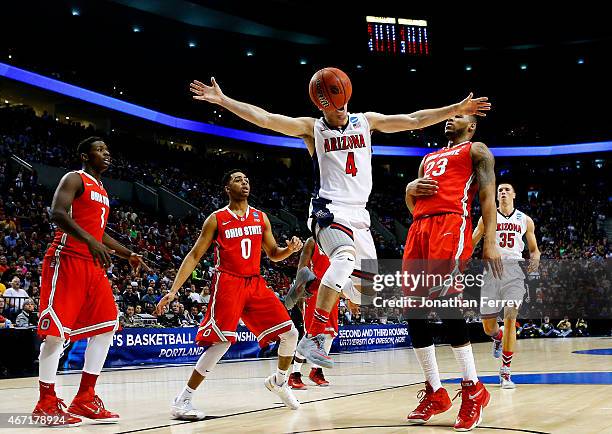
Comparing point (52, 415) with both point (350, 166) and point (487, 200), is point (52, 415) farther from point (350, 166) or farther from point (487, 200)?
point (487, 200)

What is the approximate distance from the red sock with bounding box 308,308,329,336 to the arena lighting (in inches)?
916

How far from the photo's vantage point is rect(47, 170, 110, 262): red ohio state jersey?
5902mm

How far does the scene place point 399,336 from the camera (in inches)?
779

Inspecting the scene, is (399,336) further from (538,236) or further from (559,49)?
(559,49)

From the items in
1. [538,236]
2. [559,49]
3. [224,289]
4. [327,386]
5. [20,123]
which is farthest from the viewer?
[559,49]

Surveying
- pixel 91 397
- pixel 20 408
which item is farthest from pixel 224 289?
pixel 20 408

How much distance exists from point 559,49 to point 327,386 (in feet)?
108

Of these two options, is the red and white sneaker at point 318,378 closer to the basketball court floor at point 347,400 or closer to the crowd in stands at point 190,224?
the basketball court floor at point 347,400

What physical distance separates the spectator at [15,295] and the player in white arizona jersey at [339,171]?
9.06 meters

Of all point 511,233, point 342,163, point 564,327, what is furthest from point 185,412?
point 564,327

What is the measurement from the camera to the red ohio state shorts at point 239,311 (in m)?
6.18

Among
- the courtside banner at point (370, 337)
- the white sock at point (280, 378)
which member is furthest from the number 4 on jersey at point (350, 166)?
the courtside banner at point (370, 337)

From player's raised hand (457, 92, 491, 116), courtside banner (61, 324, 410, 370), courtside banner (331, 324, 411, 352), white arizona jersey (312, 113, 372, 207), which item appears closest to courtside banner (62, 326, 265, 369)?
courtside banner (61, 324, 410, 370)

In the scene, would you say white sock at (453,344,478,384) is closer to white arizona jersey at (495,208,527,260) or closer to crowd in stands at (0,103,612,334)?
white arizona jersey at (495,208,527,260)
